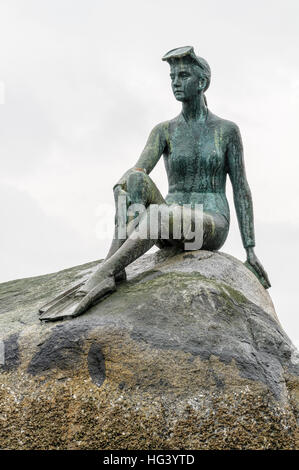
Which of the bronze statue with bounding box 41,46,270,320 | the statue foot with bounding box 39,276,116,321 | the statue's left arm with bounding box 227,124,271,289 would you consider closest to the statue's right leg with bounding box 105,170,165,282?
the bronze statue with bounding box 41,46,270,320

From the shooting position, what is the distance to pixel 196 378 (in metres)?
7.42

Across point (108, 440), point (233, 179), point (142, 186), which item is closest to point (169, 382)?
point (108, 440)

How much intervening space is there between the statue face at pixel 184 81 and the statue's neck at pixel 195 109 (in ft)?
0.33

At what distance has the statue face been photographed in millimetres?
9719

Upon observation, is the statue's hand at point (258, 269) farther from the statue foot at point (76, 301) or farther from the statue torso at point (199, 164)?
the statue foot at point (76, 301)

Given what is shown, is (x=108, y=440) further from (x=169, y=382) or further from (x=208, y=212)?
(x=208, y=212)

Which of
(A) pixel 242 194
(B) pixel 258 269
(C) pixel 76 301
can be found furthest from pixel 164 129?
(C) pixel 76 301

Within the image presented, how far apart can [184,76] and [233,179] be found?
4.56 feet

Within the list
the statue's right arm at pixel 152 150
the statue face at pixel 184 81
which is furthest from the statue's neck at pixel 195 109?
the statue's right arm at pixel 152 150

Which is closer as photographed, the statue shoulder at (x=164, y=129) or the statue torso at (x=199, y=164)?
the statue torso at (x=199, y=164)

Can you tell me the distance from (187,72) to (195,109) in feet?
1.69

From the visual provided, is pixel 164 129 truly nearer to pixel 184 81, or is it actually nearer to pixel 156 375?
pixel 184 81

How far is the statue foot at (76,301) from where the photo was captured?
826 cm

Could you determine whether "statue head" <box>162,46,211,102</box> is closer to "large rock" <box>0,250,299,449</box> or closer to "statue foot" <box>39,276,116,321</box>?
"large rock" <box>0,250,299,449</box>
